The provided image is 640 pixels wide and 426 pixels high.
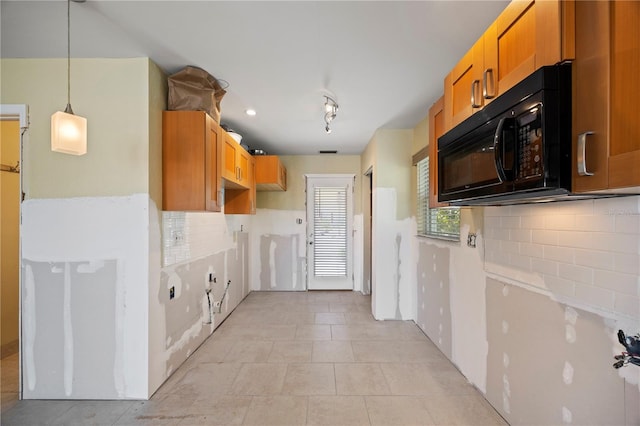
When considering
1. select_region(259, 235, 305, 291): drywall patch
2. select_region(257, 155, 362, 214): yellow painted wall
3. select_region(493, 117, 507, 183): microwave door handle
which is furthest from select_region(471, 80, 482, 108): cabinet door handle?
select_region(259, 235, 305, 291): drywall patch

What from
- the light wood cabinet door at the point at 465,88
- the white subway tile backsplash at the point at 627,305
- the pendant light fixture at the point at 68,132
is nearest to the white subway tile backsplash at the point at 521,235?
the white subway tile backsplash at the point at 627,305

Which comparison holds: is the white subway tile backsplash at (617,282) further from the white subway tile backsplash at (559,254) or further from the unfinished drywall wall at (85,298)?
the unfinished drywall wall at (85,298)

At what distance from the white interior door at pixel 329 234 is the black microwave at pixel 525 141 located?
13.6 feet

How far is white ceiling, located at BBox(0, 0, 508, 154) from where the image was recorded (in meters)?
1.69

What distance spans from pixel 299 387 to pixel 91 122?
8.05 ft

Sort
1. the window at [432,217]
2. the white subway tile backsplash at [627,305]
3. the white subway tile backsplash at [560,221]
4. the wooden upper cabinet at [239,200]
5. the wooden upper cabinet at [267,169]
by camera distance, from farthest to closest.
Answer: the wooden upper cabinet at [267,169] < the wooden upper cabinet at [239,200] < the window at [432,217] < the white subway tile backsplash at [560,221] < the white subway tile backsplash at [627,305]

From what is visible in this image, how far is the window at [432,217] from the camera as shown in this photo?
115 inches

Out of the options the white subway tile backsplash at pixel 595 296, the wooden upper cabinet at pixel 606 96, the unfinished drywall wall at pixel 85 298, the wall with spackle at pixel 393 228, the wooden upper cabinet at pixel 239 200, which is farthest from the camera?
the wooden upper cabinet at pixel 239 200

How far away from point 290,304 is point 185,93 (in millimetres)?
3326

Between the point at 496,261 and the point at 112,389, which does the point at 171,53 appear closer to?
the point at 112,389

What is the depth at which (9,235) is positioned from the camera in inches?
122

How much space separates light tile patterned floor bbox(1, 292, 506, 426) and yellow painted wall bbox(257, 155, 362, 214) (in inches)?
97.8

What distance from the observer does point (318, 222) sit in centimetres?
568

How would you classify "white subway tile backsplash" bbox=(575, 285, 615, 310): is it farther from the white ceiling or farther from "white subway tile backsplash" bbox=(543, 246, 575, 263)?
the white ceiling
